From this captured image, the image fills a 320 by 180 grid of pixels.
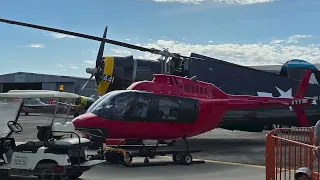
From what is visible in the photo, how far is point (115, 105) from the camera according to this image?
42.1 feet

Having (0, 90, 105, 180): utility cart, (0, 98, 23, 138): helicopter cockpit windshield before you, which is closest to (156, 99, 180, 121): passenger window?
(0, 90, 105, 180): utility cart

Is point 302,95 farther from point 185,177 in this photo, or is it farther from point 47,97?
point 47,97

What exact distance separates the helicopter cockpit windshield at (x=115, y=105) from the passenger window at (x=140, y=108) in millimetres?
184

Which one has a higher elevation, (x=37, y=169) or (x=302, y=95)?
(x=302, y=95)

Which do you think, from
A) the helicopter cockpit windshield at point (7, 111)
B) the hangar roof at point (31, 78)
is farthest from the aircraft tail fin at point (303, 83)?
the hangar roof at point (31, 78)

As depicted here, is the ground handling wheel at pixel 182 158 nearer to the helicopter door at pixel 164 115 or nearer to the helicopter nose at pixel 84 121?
the helicopter door at pixel 164 115

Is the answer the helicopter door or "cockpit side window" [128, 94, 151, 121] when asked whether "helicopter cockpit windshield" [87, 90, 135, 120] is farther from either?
the helicopter door

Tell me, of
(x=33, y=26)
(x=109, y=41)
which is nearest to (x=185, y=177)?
(x=109, y=41)

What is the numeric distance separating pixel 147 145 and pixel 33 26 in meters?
5.05

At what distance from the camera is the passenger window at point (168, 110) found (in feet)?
43.7

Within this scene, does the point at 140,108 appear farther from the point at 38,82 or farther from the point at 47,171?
the point at 38,82

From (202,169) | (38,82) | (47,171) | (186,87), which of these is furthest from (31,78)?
(47,171)

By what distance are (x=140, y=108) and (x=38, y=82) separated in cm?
6009

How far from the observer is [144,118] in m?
13.0
